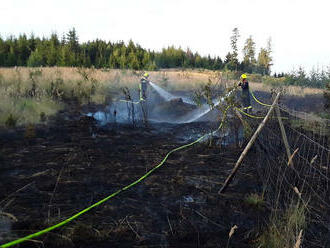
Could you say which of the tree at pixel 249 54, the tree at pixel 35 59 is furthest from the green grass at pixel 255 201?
the tree at pixel 249 54

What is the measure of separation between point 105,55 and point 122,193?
3164 centimetres

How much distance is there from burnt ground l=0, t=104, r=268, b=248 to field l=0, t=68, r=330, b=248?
16 millimetres

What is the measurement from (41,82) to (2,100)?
13.7 ft

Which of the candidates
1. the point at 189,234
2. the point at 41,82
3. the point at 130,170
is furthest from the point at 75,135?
the point at 41,82

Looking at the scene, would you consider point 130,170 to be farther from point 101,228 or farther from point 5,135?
point 5,135

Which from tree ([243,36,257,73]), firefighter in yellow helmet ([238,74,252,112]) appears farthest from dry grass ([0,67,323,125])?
tree ([243,36,257,73])

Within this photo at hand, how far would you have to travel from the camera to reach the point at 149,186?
186 inches

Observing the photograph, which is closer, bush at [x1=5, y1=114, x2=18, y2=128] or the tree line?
bush at [x1=5, y1=114, x2=18, y2=128]

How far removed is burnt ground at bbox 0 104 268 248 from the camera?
325 cm

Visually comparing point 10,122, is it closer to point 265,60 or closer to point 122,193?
point 122,193

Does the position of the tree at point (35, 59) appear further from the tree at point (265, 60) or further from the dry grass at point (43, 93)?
the tree at point (265, 60)

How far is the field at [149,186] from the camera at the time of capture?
3.23 meters

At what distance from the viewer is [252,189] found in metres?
4.85

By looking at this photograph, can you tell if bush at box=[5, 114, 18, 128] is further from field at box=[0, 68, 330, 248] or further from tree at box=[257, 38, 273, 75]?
tree at box=[257, 38, 273, 75]
